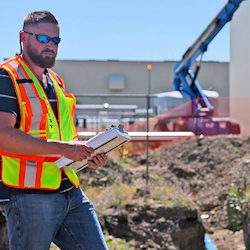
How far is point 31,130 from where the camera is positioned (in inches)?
71.9

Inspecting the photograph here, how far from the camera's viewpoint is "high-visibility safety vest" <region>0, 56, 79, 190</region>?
1798 millimetres

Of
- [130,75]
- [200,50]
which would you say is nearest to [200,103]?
[200,50]

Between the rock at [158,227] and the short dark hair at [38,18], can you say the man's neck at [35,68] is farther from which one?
the rock at [158,227]

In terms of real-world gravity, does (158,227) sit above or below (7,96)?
below

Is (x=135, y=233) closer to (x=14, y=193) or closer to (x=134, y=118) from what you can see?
(x=14, y=193)

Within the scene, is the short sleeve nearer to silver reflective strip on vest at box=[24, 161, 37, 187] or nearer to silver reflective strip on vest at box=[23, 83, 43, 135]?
silver reflective strip on vest at box=[23, 83, 43, 135]

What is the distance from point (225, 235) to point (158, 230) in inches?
71.2

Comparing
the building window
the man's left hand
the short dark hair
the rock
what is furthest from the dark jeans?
the building window

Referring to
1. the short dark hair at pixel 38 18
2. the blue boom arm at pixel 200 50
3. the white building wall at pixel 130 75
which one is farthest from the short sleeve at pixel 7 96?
the white building wall at pixel 130 75

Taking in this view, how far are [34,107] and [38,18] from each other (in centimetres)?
42

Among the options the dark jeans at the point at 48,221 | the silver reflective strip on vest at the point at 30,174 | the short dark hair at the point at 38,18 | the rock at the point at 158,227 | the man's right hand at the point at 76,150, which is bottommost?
the rock at the point at 158,227

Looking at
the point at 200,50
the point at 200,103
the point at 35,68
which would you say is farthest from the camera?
the point at 200,103

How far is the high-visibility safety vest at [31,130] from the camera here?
1798 mm

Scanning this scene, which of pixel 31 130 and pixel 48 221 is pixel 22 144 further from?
pixel 48 221
